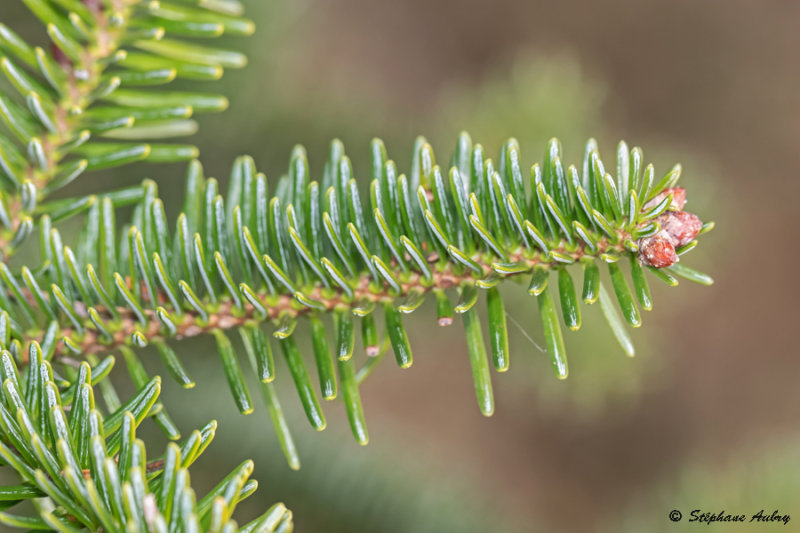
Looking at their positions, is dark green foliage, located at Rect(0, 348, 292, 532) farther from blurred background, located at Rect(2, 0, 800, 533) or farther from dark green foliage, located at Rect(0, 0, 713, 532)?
blurred background, located at Rect(2, 0, 800, 533)

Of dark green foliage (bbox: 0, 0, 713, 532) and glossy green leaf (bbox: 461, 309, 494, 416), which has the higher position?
dark green foliage (bbox: 0, 0, 713, 532)

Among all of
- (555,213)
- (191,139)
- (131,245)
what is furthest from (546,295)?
(191,139)

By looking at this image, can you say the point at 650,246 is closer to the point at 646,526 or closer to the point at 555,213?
the point at 555,213

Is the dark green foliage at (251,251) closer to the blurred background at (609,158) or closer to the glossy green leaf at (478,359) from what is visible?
the glossy green leaf at (478,359)

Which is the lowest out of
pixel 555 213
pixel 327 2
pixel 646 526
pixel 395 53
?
pixel 646 526

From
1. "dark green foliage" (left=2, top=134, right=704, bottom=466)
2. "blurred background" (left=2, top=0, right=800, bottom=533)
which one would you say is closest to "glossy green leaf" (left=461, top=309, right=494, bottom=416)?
"dark green foliage" (left=2, top=134, right=704, bottom=466)

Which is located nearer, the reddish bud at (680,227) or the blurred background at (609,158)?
the reddish bud at (680,227)

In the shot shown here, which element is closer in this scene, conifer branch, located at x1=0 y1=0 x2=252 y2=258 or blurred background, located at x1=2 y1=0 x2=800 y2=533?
conifer branch, located at x1=0 y1=0 x2=252 y2=258

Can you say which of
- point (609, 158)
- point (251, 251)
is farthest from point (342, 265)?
point (609, 158)

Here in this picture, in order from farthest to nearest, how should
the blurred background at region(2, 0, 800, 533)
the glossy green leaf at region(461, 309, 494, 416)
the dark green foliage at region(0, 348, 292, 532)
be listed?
the blurred background at region(2, 0, 800, 533) < the glossy green leaf at region(461, 309, 494, 416) < the dark green foliage at region(0, 348, 292, 532)

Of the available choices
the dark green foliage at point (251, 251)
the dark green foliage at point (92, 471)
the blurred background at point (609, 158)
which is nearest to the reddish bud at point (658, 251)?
the dark green foliage at point (251, 251)

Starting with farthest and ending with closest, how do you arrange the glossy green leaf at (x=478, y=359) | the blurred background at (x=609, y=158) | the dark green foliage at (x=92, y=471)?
the blurred background at (x=609, y=158) < the glossy green leaf at (x=478, y=359) < the dark green foliage at (x=92, y=471)
